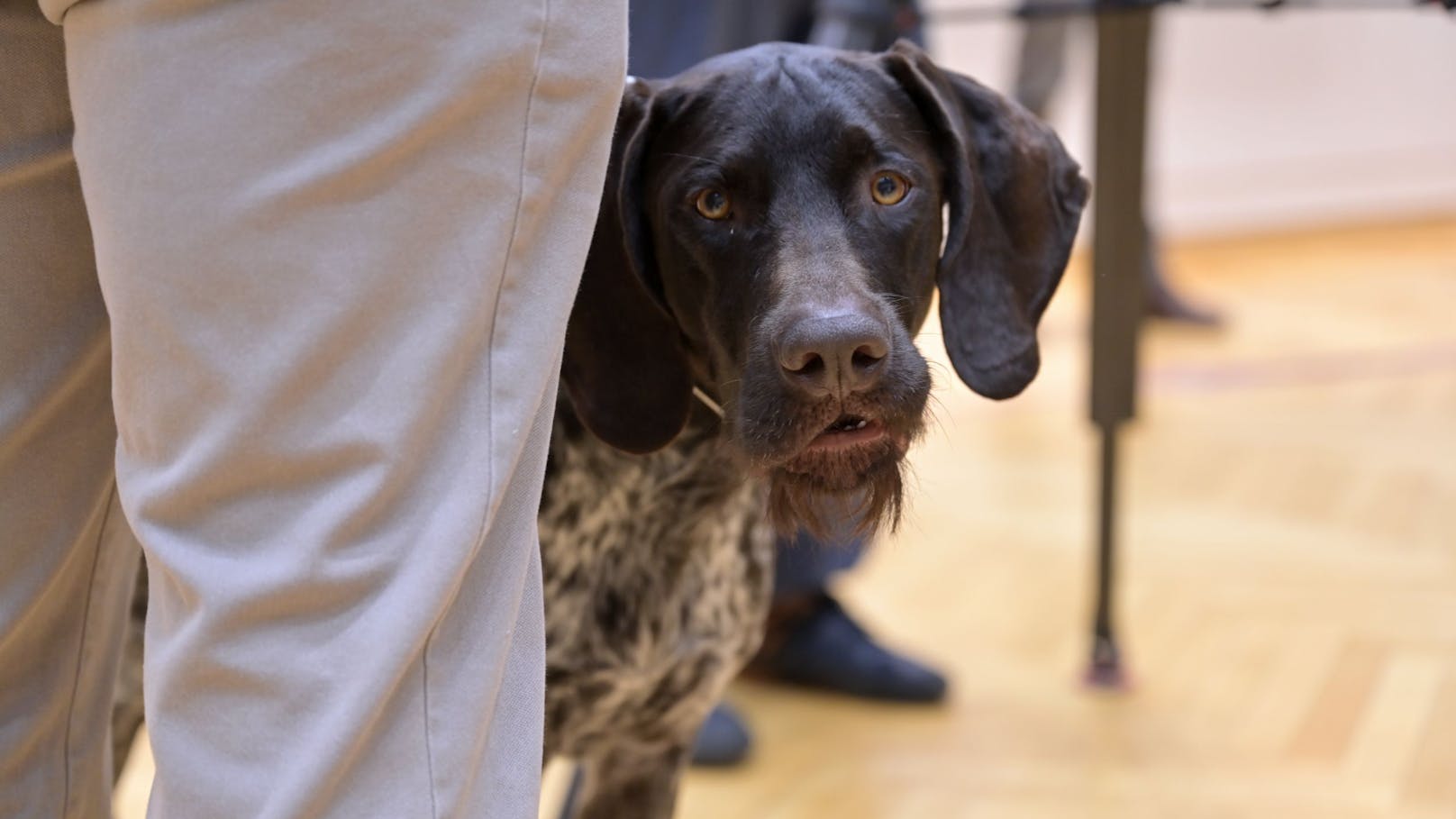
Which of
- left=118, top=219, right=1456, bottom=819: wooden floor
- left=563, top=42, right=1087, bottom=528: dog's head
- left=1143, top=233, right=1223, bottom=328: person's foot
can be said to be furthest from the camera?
left=1143, top=233, right=1223, bottom=328: person's foot

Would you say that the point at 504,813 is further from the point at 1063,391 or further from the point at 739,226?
the point at 1063,391

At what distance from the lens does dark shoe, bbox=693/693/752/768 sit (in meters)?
2.90

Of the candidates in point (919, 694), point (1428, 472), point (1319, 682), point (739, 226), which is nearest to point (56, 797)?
point (739, 226)

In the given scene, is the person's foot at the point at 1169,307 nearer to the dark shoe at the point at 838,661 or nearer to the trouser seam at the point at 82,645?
the dark shoe at the point at 838,661

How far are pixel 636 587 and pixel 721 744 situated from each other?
0.90 metres

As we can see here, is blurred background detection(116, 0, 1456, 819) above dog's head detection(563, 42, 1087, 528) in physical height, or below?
below

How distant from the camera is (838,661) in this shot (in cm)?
323

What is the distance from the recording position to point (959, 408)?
5.02m

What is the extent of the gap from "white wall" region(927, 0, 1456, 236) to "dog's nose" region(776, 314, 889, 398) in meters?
5.19

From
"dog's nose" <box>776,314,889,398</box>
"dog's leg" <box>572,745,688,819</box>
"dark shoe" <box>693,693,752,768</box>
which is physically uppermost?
"dog's nose" <box>776,314,889,398</box>

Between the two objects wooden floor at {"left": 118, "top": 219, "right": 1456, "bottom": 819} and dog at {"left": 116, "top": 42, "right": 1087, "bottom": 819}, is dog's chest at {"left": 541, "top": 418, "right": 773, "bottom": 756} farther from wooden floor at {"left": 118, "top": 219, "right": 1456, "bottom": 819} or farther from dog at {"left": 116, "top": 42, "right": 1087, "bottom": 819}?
wooden floor at {"left": 118, "top": 219, "right": 1456, "bottom": 819}

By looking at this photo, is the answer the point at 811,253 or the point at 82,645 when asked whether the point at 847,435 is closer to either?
the point at 811,253

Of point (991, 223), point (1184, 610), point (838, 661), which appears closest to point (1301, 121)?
point (1184, 610)

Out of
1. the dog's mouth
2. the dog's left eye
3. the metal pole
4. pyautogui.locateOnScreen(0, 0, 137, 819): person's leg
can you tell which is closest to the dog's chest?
the dog's mouth
